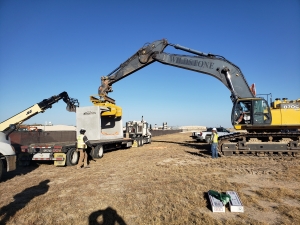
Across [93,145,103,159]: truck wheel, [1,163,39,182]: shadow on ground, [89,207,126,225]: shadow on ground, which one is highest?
[93,145,103,159]: truck wheel

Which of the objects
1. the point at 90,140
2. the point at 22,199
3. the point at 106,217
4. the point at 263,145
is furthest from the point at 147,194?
the point at 263,145

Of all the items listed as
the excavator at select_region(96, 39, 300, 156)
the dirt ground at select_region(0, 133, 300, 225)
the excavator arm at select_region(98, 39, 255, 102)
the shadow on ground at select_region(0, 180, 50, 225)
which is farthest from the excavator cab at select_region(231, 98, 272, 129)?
the shadow on ground at select_region(0, 180, 50, 225)

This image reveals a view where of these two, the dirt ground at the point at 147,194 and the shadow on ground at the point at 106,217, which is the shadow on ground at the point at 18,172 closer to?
the dirt ground at the point at 147,194

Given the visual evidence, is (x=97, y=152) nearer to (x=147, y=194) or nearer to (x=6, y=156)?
(x=6, y=156)

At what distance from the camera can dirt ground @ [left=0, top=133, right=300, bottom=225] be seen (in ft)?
14.7

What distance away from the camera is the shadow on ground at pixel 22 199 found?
4.84m

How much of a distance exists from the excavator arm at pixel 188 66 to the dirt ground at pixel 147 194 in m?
5.34

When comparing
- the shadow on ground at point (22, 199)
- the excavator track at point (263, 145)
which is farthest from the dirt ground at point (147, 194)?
the excavator track at point (263, 145)

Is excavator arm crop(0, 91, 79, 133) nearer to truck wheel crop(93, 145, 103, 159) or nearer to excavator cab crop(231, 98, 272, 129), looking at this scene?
truck wheel crop(93, 145, 103, 159)

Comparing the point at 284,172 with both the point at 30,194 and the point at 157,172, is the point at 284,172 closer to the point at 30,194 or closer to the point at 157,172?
the point at 157,172

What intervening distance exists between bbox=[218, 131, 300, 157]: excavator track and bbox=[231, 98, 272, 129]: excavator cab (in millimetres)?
696

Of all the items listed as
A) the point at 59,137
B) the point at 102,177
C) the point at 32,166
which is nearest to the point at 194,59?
the point at 102,177

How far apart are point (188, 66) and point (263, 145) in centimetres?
674

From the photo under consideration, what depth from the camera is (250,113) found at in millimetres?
11766
